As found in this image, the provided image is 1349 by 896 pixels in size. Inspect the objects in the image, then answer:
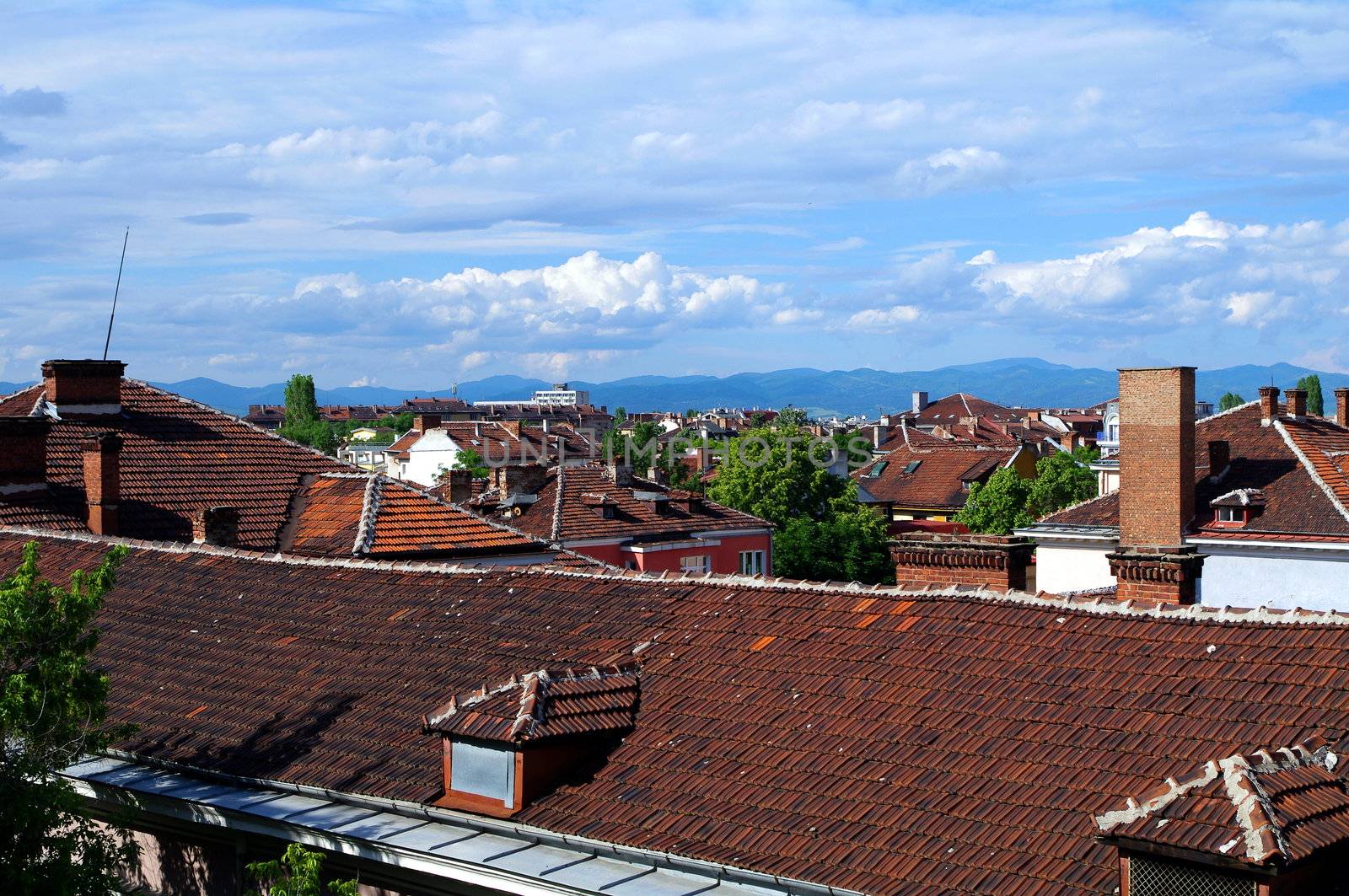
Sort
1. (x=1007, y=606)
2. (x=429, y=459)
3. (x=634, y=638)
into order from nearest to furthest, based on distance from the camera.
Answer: (x=1007, y=606), (x=634, y=638), (x=429, y=459)

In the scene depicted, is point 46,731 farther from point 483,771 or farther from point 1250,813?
point 1250,813

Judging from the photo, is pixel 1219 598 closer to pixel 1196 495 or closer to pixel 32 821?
pixel 1196 495

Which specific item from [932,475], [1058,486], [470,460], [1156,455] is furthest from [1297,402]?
[470,460]

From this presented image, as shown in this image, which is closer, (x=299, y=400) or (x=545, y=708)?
(x=545, y=708)

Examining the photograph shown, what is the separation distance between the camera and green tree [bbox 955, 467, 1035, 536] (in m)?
65.2

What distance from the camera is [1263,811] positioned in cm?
746

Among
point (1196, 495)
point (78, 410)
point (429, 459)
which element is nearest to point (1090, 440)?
point (429, 459)

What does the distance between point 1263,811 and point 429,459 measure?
321 feet

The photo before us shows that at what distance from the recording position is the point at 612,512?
47.1 metres

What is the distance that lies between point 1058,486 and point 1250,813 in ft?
198

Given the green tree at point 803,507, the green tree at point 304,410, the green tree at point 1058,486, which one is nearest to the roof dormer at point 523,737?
the green tree at point 803,507

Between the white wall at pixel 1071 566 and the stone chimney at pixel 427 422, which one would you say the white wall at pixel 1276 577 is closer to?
the white wall at pixel 1071 566

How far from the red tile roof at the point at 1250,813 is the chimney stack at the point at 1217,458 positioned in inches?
1208

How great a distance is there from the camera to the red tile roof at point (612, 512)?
45500 millimetres
